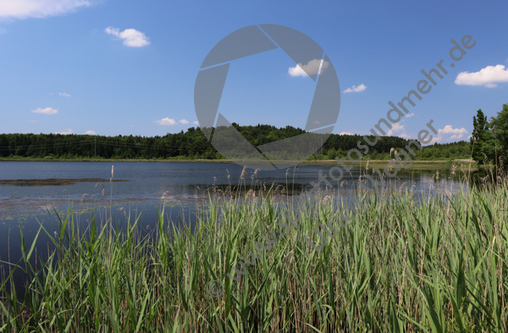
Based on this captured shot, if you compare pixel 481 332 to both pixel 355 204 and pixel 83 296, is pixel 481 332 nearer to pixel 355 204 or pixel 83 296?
pixel 355 204

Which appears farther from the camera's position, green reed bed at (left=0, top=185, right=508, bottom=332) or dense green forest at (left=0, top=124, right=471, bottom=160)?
dense green forest at (left=0, top=124, right=471, bottom=160)

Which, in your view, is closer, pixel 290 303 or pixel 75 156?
pixel 290 303

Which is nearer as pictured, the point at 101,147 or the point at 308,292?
the point at 308,292

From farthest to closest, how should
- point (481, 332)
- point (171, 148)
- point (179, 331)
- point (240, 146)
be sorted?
point (171, 148)
point (240, 146)
point (179, 331)
point (481, 332)

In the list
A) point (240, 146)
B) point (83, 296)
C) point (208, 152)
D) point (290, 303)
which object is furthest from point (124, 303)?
point (208, 152)

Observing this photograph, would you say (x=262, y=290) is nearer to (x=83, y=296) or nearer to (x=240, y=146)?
(x=83, y=296)

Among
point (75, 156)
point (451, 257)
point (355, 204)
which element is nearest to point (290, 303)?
point (451, 257)

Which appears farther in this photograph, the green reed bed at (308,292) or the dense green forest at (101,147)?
the dense green forest at (101,147)

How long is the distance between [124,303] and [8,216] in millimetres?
10258

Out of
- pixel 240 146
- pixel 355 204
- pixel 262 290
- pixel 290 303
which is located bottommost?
pixel 290 303

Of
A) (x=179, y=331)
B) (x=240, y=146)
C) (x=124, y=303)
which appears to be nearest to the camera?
(x=179, y=331)

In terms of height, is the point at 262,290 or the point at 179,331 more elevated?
the point at 262,290

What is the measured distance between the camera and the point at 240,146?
36.3m

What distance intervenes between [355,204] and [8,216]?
11793 millimetres
